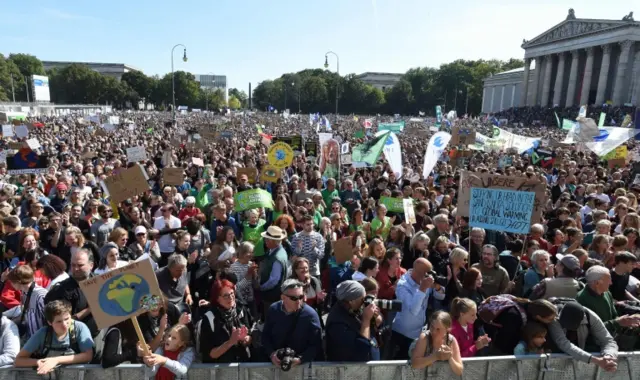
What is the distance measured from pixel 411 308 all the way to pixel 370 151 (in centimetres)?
860

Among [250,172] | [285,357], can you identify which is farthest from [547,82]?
[285,357]

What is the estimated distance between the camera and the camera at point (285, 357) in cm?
362

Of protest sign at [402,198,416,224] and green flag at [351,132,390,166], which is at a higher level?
green flag at [351,132,390,166]

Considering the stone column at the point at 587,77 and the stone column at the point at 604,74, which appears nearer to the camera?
the stone column at the point at 604,74

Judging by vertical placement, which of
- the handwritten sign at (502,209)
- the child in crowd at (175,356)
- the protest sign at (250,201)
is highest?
the handwritten sign at (502,209)

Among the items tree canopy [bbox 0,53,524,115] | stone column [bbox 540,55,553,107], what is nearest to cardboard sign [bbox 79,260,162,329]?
stone column [bbox 540,55,553,107]

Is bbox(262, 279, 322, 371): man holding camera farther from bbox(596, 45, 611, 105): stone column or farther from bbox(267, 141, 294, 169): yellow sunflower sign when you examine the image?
bbox(596, 45, 611, 105): stone column

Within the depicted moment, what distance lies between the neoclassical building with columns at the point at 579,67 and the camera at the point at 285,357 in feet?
227

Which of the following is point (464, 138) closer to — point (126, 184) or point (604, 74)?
point (126, 184)

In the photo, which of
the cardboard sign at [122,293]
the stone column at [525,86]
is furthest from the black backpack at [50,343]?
the stone column at [525,86]

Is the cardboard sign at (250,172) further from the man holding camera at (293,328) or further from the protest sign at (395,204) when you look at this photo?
the man holding camera at (293,328)

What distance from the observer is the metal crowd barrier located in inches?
145

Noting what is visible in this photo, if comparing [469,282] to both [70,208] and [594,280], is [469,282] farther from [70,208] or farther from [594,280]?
[70,208]

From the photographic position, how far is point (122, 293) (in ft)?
11.9
